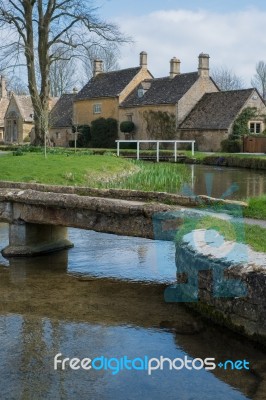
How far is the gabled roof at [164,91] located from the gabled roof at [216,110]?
6.52ft

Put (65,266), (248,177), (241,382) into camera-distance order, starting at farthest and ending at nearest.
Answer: (248,177) < (65,266) < (241,382)

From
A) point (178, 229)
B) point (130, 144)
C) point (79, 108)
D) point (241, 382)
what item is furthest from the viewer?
point (79, 108)

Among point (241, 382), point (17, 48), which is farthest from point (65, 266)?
point (17, 48)

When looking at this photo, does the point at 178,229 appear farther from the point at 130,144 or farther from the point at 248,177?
the point at 130,144

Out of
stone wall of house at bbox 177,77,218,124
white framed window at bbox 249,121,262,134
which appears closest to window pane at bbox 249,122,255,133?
white framed window at bbox 249,121,262,134

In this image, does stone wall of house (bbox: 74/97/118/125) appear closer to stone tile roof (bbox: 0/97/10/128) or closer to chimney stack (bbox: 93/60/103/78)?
chimney stack (bbox: 93/60/103/78)

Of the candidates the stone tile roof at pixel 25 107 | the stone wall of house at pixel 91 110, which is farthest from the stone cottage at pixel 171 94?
the stone tile roof at pixel 25 107

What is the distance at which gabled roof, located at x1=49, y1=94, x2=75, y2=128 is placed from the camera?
63.9 metres

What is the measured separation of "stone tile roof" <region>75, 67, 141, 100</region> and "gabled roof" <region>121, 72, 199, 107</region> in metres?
1.44

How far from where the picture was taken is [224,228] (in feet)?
28.5

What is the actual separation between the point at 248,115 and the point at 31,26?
846 inches

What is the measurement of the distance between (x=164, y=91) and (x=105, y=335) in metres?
49.1

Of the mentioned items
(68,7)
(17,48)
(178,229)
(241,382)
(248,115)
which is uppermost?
(68,7)

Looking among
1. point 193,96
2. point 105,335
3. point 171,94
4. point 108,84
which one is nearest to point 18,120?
point 108,84
